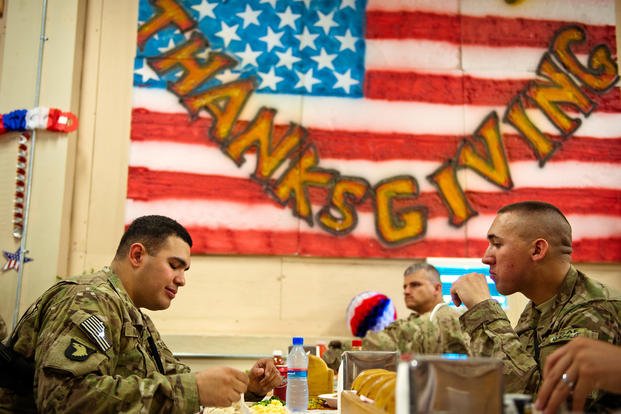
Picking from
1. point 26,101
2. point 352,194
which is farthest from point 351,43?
point 26,101

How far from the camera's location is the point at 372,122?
5023 millimetres

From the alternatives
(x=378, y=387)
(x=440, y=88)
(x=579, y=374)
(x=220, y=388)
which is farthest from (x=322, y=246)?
(x=579, y=374)

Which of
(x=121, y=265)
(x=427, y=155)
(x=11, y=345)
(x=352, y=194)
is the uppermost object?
(x=427, y=155)

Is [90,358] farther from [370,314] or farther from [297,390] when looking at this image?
[370,314]

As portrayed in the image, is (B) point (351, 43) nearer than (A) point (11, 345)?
No

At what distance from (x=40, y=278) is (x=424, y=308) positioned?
2.73 m

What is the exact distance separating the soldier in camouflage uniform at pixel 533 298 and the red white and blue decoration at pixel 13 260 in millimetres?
3281

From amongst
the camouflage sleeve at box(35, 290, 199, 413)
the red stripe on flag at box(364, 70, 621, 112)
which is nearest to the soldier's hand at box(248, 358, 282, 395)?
the camouflage sleeve at box(35, 290, 199, 413)

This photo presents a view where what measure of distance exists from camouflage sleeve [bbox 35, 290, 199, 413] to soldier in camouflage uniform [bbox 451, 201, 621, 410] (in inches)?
38.5

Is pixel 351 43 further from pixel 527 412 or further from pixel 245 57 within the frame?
pixel 527 412

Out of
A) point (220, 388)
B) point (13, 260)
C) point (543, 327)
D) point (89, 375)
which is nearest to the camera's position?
point (89, 375)

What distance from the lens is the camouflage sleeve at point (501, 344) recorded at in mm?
1905

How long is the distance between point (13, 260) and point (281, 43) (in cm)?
260

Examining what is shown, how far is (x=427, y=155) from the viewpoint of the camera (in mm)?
5023
